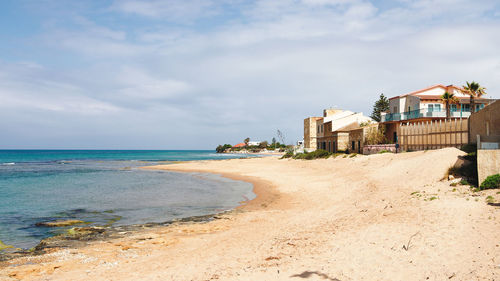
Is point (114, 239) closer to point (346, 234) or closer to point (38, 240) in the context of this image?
point (38, 240)

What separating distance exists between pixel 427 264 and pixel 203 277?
4.95m

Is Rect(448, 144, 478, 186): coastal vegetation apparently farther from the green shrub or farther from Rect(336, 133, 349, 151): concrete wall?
Rect(336, 133, 349, 151): concrete wall

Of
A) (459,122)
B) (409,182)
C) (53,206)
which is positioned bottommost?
(53,206)

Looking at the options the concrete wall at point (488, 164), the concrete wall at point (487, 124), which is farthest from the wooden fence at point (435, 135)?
the concrete wall at point (488, 164)

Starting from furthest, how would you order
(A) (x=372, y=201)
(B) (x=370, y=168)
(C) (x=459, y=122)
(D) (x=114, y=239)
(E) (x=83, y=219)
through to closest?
(B) (x=370, y=168) < (C) (x=459, y=122) < (E) (x=83, y=219) < (A) (x=372, y=201) < (D) (x=114, y=239)

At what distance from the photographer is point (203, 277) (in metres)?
7.66

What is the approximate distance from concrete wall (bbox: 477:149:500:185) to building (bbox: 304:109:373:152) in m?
30.4

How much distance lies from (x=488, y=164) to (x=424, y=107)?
29.3m

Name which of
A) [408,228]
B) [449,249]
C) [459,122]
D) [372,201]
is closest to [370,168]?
[459,122]

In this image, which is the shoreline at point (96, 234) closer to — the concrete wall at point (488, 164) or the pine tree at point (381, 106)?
the concrete wall at point (488, 164)

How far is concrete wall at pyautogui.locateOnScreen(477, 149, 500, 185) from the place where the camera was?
12.8 m

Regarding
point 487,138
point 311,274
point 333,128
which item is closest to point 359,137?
point 333,128

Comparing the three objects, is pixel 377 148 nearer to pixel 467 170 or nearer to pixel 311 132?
pixel 467 170

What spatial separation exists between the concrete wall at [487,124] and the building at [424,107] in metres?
14.7
